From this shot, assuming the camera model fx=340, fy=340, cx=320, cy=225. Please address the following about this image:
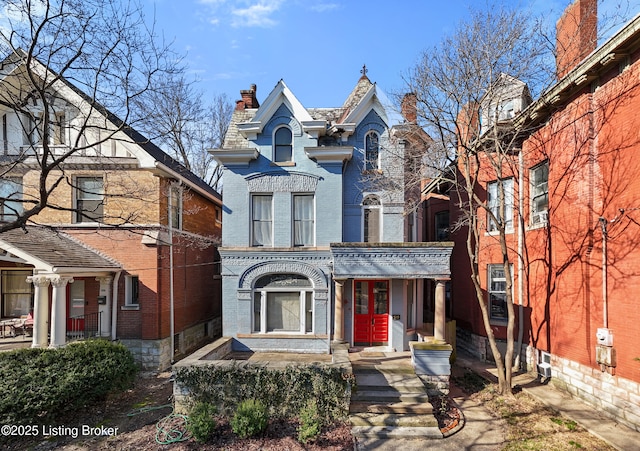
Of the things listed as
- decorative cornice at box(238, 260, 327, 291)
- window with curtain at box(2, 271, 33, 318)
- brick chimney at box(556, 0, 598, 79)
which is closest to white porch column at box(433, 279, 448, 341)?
decorative cornice at box(238, 260, 327, 291)

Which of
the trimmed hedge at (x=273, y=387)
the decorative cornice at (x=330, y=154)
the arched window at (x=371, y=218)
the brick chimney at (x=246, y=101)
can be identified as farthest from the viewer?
the brick chimney at (x=246, y=101)

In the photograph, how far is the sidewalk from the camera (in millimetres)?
7488

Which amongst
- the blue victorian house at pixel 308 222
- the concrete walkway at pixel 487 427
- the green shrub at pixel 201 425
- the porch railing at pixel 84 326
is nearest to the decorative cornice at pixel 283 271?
the blue victorian house at pixel 308 222

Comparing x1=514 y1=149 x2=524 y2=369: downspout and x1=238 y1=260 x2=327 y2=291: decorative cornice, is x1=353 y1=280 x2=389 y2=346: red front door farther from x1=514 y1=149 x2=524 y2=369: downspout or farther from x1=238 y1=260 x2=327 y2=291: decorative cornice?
x1=514 y1=149 x2=524 y2=369: downspout

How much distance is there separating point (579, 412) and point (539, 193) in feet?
22.0

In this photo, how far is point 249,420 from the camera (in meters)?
7.81

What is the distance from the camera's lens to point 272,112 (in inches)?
504

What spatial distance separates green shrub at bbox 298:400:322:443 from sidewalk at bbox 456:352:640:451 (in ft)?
20.8

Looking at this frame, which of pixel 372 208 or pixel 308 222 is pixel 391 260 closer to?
pixel 372 208

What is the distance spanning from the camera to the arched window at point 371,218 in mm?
12742

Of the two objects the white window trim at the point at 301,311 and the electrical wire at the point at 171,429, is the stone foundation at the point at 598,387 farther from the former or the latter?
the electrical wire at the point at 171,429

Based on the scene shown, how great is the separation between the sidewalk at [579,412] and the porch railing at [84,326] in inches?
558

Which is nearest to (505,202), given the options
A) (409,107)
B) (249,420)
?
(409,107)

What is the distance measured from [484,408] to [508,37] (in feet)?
34.5
